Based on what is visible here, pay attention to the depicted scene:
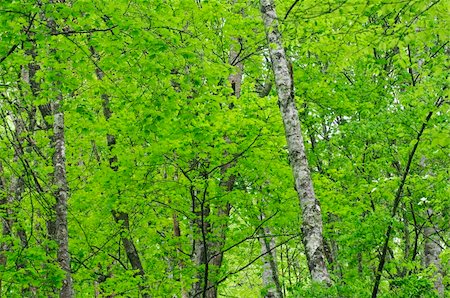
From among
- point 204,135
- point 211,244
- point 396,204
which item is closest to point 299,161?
point 204,135

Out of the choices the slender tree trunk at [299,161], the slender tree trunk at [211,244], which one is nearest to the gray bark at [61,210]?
the slender tree trunk at [211,244]

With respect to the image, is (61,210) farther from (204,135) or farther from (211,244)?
(211,244)

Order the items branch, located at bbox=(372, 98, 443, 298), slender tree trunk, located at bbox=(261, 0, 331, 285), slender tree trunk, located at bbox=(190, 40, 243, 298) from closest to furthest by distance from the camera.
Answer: slender tree trunk, located at bbox=(261, 0, 331, 285)
branch, located at bbox=(372, 98, 443, 298)
slender tree trunk, located at bbox=(190, 40, 243, 298)

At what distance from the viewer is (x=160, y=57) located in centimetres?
738

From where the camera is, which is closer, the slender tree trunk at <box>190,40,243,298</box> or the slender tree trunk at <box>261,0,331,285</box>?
the slender tree trunk at <box>261,0,331,285</box>

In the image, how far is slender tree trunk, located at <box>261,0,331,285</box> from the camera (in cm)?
706

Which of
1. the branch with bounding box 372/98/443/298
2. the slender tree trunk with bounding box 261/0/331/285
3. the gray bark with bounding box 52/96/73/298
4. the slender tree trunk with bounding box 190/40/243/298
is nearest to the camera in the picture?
the slender tree trunk with bounding box 261/0/331/285

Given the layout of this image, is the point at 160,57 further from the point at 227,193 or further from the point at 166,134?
Answer: the point at 227,193

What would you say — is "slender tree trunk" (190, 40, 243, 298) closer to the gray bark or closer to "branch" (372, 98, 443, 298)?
the gray bark

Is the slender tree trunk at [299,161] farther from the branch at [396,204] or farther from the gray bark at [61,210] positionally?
the gray bark at [61,210]

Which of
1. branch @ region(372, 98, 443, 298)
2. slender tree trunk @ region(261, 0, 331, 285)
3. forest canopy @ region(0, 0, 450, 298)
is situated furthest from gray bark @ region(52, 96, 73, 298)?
branch @ region(372, 98, 443, 298)

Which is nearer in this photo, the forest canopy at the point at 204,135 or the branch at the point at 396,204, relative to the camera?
the forest canopy at the point at 204,135

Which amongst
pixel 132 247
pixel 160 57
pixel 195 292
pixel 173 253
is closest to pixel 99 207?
pixel 132 247

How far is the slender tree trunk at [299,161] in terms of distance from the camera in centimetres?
706
